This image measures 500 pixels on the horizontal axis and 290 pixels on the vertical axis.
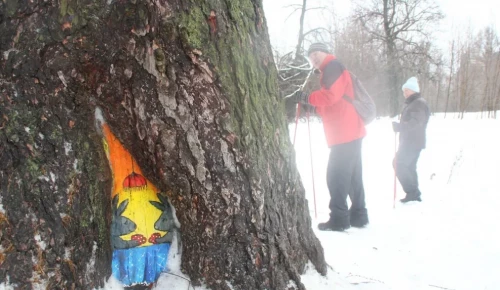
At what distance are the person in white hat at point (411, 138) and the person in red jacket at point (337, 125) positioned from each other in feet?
6.03

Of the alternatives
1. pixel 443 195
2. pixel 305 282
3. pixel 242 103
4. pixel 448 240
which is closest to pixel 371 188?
pixel 443 195

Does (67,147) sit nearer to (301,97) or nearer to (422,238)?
(301,97)

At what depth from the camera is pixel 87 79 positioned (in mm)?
1496

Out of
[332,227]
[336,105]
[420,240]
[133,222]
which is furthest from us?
[332,227]

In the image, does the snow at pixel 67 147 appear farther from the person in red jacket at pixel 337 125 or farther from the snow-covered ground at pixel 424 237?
the person in red jacket at pixel 337 125

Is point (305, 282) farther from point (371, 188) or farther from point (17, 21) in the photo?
point (371, 188)

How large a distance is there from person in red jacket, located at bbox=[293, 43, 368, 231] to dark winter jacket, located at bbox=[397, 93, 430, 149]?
185cm

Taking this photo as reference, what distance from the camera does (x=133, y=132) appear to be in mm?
1567

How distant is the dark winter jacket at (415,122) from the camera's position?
16.6 ft

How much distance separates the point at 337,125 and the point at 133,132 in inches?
91.1

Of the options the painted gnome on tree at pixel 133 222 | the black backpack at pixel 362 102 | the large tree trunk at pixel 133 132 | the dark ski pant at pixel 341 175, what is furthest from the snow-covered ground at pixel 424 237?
the black backpack at pixel 362 102

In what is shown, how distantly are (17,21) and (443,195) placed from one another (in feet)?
18.4

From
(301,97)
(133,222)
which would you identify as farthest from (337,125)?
(133,222)

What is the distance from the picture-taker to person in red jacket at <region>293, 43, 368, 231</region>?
11.1 feet
